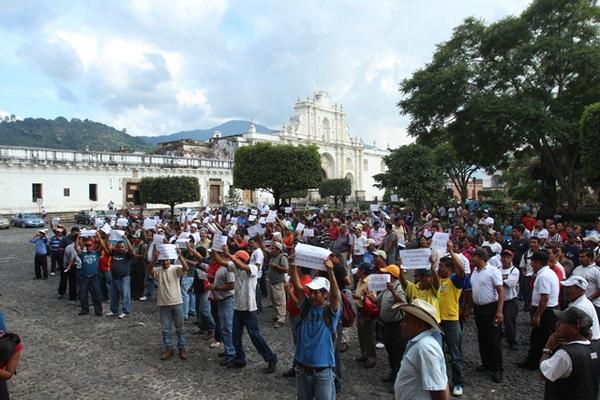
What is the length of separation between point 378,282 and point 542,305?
2.07m

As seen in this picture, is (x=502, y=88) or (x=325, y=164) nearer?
(x=502, y=88)

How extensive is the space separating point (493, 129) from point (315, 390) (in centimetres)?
1988

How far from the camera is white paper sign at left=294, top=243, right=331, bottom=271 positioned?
4309 mm

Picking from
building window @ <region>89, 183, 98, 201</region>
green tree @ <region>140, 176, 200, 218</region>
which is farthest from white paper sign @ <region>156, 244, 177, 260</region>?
building window @ <region>89, 183, 98, 201</region>

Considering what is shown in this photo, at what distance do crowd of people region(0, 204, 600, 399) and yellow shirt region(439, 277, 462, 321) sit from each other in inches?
0.5

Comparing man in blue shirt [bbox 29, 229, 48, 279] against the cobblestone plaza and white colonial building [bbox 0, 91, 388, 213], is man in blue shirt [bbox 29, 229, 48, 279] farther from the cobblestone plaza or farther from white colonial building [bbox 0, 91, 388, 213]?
white colonial building [bbox 0, 91, 388, 213]

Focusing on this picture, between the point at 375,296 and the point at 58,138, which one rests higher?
the point at 58,138

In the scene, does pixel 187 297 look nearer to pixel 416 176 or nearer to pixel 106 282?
pixel 106 282

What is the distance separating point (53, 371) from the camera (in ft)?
22.4

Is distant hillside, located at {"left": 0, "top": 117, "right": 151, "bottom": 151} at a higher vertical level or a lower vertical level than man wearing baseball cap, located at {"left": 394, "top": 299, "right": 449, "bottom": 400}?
higher

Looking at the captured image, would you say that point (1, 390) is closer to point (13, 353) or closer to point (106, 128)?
point (13, 353)

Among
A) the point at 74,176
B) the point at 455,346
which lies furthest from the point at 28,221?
the point at 455,346

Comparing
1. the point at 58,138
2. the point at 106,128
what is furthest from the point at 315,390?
the point at 106,128

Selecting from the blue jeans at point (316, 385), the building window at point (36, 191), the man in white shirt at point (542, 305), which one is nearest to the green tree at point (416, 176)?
the man in white shirt at point (542, 305)
